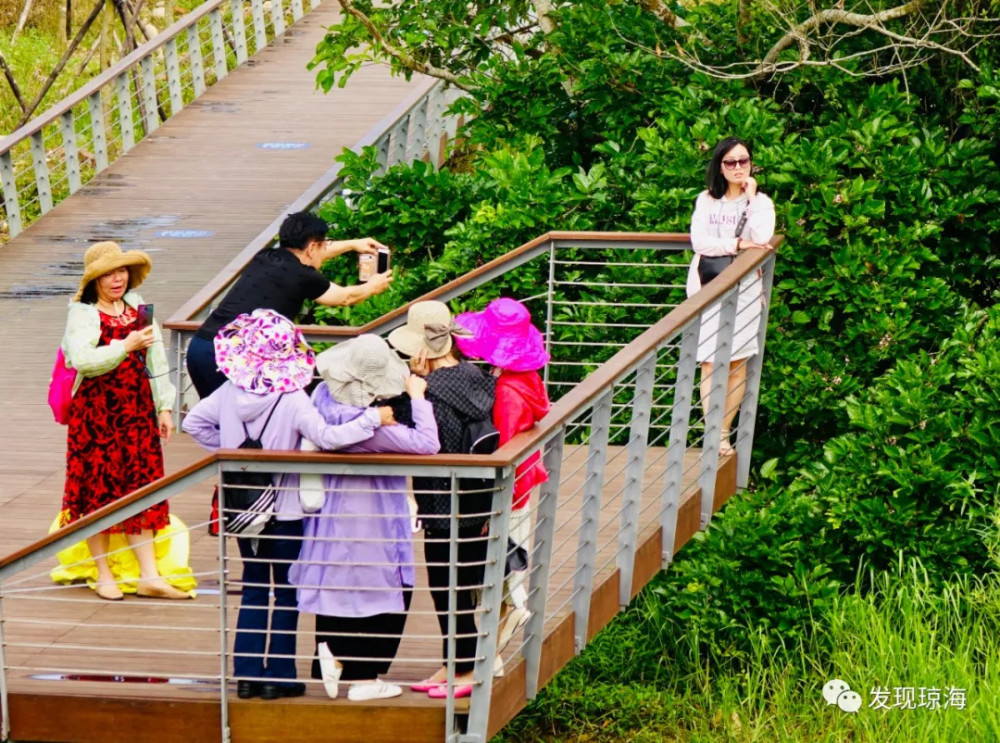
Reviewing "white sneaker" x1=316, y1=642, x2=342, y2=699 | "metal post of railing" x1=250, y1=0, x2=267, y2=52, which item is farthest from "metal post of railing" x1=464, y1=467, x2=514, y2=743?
"metal post of railing" x1=250, y1=0, x2=267, y2=52

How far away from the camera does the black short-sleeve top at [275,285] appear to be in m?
7.32

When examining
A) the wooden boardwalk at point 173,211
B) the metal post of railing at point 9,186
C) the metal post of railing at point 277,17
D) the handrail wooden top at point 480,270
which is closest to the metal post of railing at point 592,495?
the handrail wooden top at point 480,270

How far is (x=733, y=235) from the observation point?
862cm

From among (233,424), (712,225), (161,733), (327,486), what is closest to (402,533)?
(327,486)

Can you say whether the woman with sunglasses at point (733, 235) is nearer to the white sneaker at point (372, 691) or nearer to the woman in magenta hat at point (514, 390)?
the woman in magenta hat at point (514, 390)

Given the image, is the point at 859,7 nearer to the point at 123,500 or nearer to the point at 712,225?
the point at 712,225

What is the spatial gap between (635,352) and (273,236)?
6019mm

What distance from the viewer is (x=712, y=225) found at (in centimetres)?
866

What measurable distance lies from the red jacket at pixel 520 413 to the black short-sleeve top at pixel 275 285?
1.40 m

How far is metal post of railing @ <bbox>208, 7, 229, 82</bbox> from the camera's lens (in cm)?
1817

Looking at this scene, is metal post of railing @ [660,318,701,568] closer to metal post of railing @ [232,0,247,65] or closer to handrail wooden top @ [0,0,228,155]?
handrail wooden top @ [0,0,228,155]

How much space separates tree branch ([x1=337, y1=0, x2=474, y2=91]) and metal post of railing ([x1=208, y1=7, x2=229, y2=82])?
17.5 feet

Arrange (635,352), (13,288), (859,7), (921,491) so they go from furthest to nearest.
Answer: (13,288)
(859,7)
(921,491)
(635,352)

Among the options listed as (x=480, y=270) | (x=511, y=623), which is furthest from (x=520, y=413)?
(x=480, y=270)
